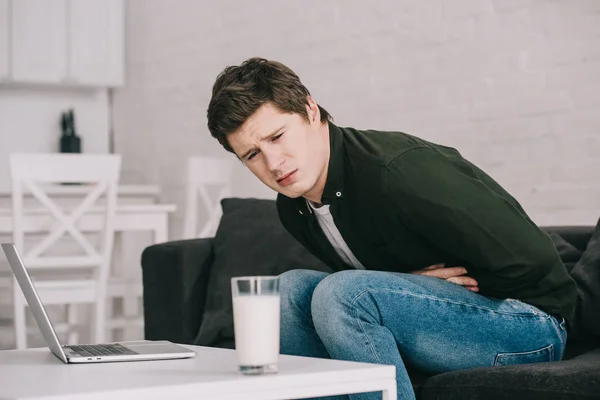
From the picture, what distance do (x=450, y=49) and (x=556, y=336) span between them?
172 cm

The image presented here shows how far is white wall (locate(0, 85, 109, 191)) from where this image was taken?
5.54 m

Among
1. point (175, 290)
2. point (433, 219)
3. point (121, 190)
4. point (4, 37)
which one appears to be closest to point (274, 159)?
point (433, 219)

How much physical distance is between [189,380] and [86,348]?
0.50m

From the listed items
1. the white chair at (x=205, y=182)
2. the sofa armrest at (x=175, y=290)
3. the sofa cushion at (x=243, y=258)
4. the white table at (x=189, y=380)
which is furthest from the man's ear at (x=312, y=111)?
the white chair at (x=205, y=182)

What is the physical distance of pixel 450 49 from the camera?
11.3 feet

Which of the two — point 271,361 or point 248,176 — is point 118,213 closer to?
point 248,176

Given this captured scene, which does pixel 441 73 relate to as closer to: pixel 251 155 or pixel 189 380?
pixel 251 155

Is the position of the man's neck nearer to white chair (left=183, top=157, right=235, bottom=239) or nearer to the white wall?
white chair (left=183, top=157, right=235, bottom=239)

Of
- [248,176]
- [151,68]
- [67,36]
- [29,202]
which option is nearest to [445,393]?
[248,176]

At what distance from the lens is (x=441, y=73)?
11.5 feet

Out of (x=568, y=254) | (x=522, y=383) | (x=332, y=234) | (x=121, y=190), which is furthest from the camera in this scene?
(x=121, y=190)

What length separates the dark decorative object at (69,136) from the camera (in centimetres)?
551

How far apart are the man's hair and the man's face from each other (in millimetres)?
13

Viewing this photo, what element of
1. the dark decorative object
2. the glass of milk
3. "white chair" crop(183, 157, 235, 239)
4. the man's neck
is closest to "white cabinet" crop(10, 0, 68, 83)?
the dark decorative object
